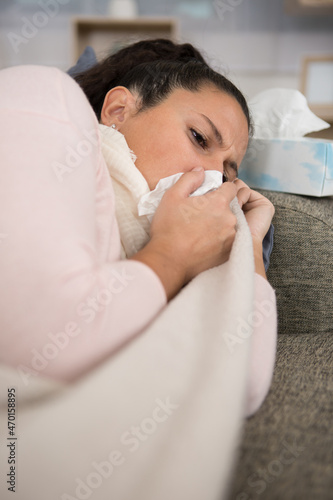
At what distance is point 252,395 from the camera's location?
0.57 m

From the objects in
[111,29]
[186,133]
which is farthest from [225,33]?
[186,133]

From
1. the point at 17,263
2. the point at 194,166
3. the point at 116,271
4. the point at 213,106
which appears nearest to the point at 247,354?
the point at 116,271

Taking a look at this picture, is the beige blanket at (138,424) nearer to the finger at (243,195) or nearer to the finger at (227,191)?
the finger at (227,191)

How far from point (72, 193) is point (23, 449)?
0.29 metres

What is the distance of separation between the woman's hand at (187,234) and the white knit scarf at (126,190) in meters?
0.06

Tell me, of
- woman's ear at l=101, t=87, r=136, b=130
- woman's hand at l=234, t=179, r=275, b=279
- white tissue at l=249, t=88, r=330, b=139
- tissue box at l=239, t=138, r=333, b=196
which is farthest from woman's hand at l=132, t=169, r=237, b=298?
white tissue at l=249, t=88, r=330, b=139

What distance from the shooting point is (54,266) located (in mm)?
501

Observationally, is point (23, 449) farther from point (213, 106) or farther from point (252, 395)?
point (213, 106)

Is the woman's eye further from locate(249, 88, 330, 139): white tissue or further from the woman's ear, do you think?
locate(249, 88, 330, 139): white tissue

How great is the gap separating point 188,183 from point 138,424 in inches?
15.3

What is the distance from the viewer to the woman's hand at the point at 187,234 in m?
0.62

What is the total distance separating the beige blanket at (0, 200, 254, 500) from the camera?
441mm

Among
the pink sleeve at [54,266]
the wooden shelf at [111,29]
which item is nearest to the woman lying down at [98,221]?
the pink sleeve at [54,266]

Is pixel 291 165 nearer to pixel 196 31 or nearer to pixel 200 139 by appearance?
pixel 200 139
